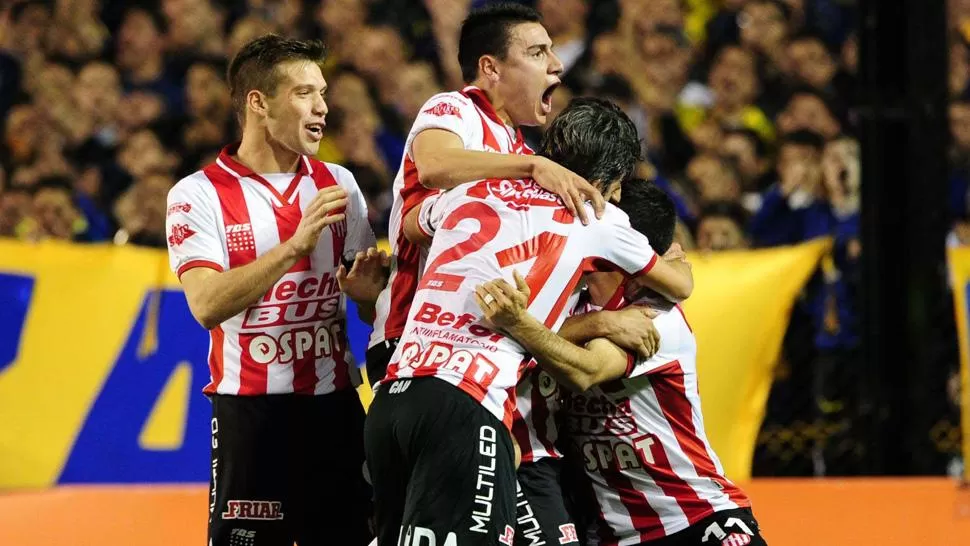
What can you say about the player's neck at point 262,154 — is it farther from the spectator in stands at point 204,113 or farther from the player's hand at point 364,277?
the spectator in stands at point 204,113

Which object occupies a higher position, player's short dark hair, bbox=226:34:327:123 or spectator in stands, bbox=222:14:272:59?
spectator in stands, bbox=222:14:272:59

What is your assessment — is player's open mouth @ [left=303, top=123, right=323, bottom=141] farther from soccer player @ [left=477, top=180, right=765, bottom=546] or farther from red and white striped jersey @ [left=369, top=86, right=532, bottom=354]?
soccer player @ [left=477, top=180, right=765, bottom=546]

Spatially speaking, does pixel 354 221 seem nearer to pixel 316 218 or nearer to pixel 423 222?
pixel 316 218

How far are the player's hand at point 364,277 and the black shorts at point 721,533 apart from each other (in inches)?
41.7

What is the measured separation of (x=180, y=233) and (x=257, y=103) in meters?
0.46

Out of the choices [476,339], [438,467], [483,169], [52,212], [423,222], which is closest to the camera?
[438,467]

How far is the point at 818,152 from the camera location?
22.4 feet

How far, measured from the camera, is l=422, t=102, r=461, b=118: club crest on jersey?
3.80 meters

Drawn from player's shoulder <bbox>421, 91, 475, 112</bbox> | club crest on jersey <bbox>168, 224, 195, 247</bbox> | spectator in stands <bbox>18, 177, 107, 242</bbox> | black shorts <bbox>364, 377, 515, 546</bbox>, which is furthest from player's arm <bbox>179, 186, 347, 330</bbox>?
spectator in stands <bbox>18, 177, 107, 242</bbox>

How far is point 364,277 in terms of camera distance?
3859 millimetres

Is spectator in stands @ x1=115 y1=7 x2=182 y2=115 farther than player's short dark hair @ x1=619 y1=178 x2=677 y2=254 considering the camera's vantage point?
Yes

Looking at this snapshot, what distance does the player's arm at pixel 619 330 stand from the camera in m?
3.53

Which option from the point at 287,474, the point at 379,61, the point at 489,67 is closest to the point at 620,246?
the point at 489,67

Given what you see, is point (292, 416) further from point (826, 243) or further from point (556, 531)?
point (826, 243)
